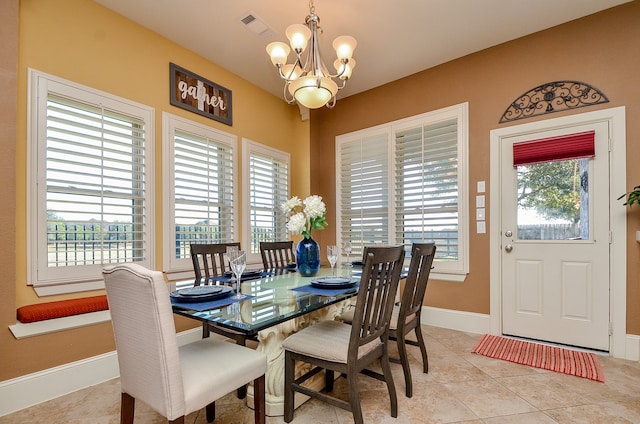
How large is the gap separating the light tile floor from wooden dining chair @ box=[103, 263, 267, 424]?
60 centimetres

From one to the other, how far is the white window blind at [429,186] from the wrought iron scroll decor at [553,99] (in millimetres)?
589

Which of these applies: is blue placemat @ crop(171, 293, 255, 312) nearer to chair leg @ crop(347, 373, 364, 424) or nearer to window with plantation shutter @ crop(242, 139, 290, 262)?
chair leg @ crop(347, 373, 364, 424)

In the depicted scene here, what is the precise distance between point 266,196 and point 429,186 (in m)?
2.04

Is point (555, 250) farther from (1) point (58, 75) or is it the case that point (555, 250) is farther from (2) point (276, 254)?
(1) point (58, 75)

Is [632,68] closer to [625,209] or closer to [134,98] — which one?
[625,209]

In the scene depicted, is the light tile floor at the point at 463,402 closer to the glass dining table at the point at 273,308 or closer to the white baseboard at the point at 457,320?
the glass dining table at the point at 273,308

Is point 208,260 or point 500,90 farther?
point 500,90

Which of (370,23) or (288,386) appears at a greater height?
(370,23)

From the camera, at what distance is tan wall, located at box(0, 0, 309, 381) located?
1.97 metres

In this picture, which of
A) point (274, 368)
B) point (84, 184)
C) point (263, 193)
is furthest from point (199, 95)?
point (274, 368)

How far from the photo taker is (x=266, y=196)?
405 centimetres

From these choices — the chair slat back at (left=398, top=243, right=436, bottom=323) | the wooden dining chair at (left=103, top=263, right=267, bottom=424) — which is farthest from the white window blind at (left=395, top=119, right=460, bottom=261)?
the wooden dining chair at (left=103, top=263, right=267, bottom=424)

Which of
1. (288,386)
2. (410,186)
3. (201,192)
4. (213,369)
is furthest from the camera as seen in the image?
(410,186)

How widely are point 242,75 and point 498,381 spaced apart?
154 inches
